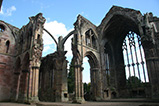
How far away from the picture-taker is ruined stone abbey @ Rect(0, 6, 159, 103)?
12.4 meters

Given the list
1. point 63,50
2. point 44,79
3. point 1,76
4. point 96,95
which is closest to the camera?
point 96,95

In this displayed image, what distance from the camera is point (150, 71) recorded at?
1176 centimetres

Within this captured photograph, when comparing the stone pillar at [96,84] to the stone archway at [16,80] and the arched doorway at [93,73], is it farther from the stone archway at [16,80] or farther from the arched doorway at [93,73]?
the stone archway at [16,80]

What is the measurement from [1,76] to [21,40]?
15.6 feet

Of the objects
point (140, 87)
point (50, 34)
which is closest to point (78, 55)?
point (50, 34)

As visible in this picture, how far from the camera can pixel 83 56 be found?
13992 millimetres

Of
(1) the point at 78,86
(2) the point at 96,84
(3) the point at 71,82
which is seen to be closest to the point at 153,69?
(2) the point at 96,84

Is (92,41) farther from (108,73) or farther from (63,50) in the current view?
(108,73)

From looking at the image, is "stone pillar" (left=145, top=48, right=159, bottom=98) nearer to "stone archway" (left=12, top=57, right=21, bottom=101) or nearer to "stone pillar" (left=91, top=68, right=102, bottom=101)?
"stone pillar" (left=91, top=68, right=102, bottom=101)

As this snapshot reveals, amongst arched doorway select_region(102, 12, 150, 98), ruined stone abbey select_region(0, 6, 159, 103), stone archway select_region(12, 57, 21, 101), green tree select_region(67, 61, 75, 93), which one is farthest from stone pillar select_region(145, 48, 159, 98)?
green tree select_region(67, 61, 75, 93)

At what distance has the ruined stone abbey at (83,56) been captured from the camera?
1243 cm

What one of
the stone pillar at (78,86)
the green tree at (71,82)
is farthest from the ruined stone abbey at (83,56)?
the green tree at (71,82)

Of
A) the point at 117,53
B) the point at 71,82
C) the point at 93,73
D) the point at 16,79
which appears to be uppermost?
the point at 117,53

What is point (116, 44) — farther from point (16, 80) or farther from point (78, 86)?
point (16, 80)
